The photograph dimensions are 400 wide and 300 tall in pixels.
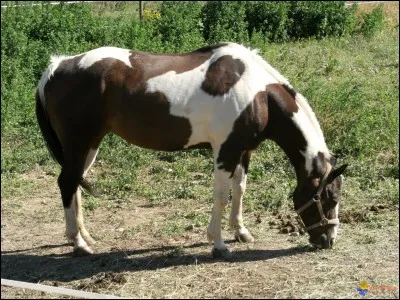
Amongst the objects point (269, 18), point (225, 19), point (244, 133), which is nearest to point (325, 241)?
point (244, 133)

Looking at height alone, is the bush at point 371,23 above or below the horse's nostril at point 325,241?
above

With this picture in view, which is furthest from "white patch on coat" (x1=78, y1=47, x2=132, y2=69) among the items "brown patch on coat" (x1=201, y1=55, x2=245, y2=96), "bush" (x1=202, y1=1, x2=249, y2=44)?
"bush" (x1=202, y1=1, x2=249, y2=44)

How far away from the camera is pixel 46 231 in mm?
6652

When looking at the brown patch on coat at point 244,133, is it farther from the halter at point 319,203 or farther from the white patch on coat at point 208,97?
the halter at point 319,203

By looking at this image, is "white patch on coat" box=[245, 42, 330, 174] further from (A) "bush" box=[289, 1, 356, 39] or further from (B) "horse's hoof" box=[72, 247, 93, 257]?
(A) "bush" box=[289, 1, 356, 39]

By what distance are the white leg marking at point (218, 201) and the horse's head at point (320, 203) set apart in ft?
2.05

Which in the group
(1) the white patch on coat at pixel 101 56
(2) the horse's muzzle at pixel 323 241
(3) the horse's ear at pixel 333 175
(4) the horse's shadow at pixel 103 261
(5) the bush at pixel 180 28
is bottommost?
(4) the horse's shadow at pixel 103 261

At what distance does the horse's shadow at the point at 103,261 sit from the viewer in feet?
18.5

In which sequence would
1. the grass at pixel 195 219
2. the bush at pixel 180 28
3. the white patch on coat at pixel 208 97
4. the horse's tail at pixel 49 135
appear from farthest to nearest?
the bush at pixel 180 28, the horse's tail at pixel 49 135, the white patch on coat at pixel 208 97, the grass at pixel 195 219

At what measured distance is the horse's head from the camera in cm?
583

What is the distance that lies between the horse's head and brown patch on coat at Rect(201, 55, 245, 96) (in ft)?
3.33

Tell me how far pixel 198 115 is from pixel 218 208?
0.80m

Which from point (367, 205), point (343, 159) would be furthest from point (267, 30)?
point (367, 205)

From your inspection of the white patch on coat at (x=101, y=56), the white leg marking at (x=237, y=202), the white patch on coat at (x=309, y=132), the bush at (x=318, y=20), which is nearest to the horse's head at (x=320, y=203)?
the white patch on coat at (x=309, y=132)
